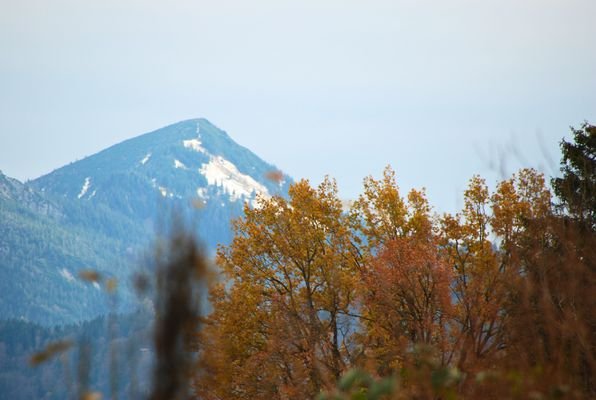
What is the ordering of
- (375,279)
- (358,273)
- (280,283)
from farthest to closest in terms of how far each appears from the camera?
1. (280,283)
2. (358,273)
3. (375,279)

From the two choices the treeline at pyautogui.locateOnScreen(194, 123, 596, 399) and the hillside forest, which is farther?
the treeline at pyautogui.locateOnScreen(194, 123, 596, 399)

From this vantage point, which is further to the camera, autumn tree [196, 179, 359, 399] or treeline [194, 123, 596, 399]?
autumn tree [196, 179, 359, 399]

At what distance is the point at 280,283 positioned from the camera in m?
28.5

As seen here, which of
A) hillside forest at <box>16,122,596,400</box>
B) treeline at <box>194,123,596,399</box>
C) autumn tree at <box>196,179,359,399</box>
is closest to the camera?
hillside forest at <box>16,122,596,400</box>

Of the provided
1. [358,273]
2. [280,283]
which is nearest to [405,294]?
[358,273]

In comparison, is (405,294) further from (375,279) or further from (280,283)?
(280,283)

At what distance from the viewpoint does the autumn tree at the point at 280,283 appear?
966 inches

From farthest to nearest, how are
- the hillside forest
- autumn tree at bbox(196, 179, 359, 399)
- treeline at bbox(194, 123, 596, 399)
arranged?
autumn tree at bbox(196, 179, 359, 399) < treeline at bbox(194, 123, 596, 399) < the hillside forest

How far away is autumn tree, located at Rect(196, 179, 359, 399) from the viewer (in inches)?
966

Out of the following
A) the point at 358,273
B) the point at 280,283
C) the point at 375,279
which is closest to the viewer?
the point at 375,279

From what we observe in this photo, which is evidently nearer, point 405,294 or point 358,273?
point 405,294

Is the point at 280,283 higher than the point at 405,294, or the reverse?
the point at 280,283

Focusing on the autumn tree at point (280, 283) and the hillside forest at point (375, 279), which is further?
the autumn tree at point (280, 283)

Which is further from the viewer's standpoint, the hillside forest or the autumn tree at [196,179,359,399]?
the autumn tree at [196,179,359,399]
